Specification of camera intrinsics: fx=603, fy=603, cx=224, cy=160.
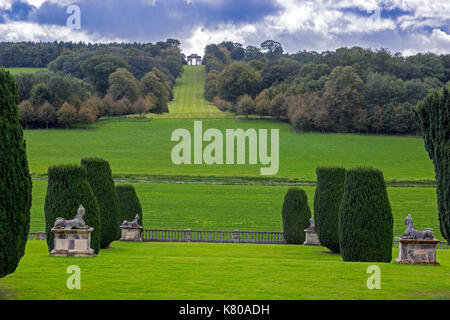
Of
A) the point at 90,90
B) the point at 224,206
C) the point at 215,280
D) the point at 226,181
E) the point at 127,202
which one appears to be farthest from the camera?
the point at 90,90

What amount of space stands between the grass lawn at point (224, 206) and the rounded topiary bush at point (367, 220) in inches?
778

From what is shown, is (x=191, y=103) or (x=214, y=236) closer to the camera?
(x=214, y=236)

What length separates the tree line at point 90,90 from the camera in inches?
4104

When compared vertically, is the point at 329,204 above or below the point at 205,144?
below

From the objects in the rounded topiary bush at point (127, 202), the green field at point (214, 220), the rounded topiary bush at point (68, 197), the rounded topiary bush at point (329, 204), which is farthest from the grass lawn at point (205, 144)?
the rounded topiary bush at point (68, 197)

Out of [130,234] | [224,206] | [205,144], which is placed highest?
[205,144]

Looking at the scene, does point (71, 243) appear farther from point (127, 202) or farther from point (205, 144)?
point (205, 144)

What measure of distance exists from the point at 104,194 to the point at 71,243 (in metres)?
7.58

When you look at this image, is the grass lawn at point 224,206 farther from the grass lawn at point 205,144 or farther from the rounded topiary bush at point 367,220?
the rounded topiary bush at point 367,220

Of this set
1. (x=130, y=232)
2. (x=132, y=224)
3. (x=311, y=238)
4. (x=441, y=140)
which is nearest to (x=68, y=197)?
(x=132, y=224)

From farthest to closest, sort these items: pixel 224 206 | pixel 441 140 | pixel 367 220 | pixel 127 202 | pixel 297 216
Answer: pixel 224 206 → pixel 297 216 → pixel 127 202 → pixel 367 220 → pixel 441 140

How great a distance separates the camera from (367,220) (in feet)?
73.7

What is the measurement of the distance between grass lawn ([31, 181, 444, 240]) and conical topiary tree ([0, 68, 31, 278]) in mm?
27841

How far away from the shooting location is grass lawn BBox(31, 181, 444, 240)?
43938 mm
